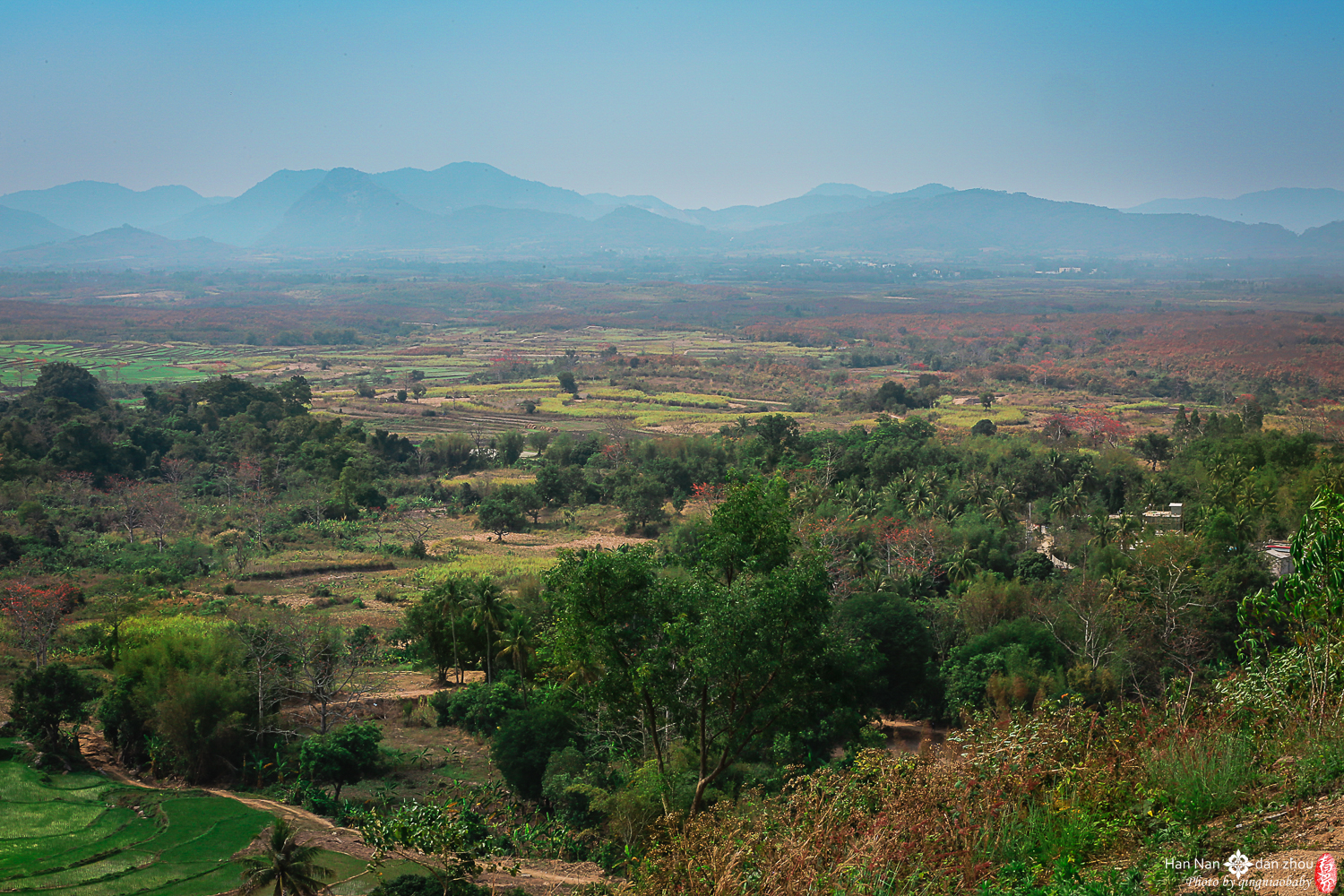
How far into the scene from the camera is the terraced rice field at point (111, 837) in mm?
14523

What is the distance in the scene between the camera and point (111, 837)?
16.0 metres

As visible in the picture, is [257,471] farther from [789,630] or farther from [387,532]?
[789,630]

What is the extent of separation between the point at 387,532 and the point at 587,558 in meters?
36.3

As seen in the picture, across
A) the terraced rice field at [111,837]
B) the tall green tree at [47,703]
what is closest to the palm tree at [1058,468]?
the terraced rice field at [111,837]

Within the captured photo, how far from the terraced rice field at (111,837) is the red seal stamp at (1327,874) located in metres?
14.7

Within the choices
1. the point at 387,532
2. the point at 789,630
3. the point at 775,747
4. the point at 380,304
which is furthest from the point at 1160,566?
the point at 380,304

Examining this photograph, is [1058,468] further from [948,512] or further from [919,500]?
[919,500]

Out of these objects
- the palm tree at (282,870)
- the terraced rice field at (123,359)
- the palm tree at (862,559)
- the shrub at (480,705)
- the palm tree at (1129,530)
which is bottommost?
the shrub at (480,705)

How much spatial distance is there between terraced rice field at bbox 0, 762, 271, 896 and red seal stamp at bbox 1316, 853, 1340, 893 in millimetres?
14744

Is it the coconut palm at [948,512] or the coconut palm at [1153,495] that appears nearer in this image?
the coconut palm at [1153,495]

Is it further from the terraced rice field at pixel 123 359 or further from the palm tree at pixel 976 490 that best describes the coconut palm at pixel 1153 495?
the terraced rice field at pixel 123 359

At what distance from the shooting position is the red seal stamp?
205 inches

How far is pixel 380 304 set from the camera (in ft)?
540

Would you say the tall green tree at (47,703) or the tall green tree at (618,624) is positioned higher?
the tall green tree at (618,624)
